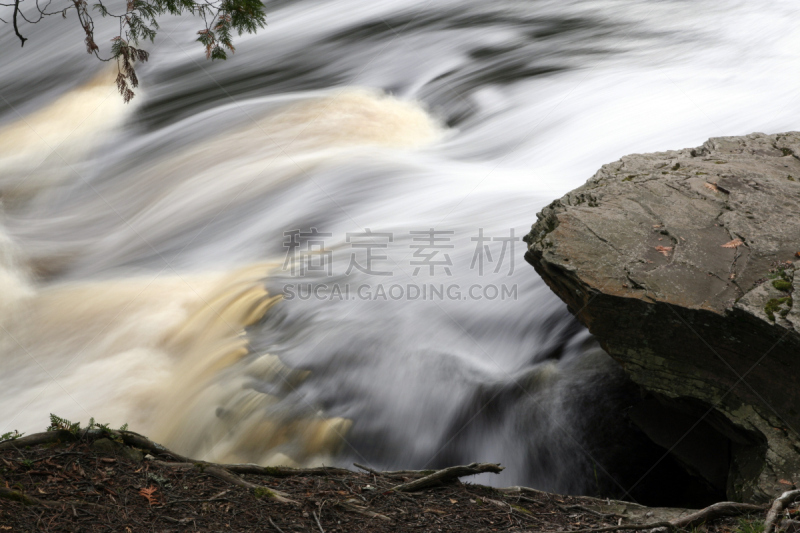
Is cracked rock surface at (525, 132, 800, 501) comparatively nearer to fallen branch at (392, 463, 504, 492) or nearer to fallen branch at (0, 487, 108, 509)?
fallen branch at (392, 463, 504, 492)

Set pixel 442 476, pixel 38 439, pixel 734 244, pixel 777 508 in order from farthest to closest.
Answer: pixel 734 244, pixel 442 476, pixel 38 439, pixel 777 508

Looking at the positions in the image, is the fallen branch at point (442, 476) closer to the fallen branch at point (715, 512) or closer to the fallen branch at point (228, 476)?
the fallen branch at point (228, 476)

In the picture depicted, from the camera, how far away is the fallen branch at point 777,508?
2.56 meters

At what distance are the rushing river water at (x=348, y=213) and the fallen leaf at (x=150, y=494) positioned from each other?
1.57m

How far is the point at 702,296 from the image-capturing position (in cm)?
337

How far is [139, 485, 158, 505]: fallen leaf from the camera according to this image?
2.87m

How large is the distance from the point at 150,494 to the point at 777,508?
286 centimetres

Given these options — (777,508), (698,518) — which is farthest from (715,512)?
(777,508)

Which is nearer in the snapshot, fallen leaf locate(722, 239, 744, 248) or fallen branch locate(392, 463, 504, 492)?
fallen branch locate(392, 463, 504, 492)

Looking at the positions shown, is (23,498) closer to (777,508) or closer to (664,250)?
(777,508)

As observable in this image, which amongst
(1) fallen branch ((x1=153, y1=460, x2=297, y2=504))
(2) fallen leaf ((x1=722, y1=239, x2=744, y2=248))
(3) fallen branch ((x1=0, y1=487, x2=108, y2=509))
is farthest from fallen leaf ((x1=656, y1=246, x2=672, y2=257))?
(3) fallen branch ((x1=0, y1=487, x2=108, y2=509))

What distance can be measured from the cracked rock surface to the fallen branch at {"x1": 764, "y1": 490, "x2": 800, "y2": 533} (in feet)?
1.06

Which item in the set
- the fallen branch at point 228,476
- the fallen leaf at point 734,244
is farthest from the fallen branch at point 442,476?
the fallen leaf at point 734,244

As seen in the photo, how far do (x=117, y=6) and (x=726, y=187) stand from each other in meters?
12.3
